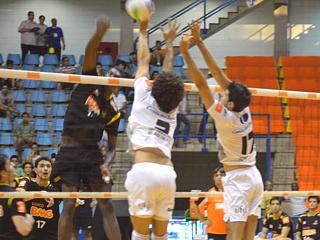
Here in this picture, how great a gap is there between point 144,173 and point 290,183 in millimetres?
8708

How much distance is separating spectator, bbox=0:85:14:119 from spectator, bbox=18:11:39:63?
10.6 meters

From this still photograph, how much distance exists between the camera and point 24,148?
36.2 feet

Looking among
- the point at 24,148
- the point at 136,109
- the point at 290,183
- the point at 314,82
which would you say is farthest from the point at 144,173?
the point at 314,82

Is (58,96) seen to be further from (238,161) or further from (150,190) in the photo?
(150,190)

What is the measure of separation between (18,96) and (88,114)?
188 inches

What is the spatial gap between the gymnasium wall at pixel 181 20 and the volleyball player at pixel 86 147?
16.0 m

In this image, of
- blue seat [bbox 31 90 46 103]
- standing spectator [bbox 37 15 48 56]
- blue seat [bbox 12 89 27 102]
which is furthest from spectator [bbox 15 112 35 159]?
standing spectator [bbox 37 15 48 56]

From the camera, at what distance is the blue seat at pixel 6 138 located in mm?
10441

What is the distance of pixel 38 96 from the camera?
44.5 ft

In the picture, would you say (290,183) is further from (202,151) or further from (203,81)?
(203,81)

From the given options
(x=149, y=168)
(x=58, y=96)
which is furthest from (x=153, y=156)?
(x=58, y=96)

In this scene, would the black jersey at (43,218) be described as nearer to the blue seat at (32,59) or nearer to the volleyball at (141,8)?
the volleyball at (141,8)

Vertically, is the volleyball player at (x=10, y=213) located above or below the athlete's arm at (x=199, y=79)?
below

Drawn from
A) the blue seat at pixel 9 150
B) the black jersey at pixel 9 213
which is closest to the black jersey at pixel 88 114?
the black jersey at pixel 9 213
